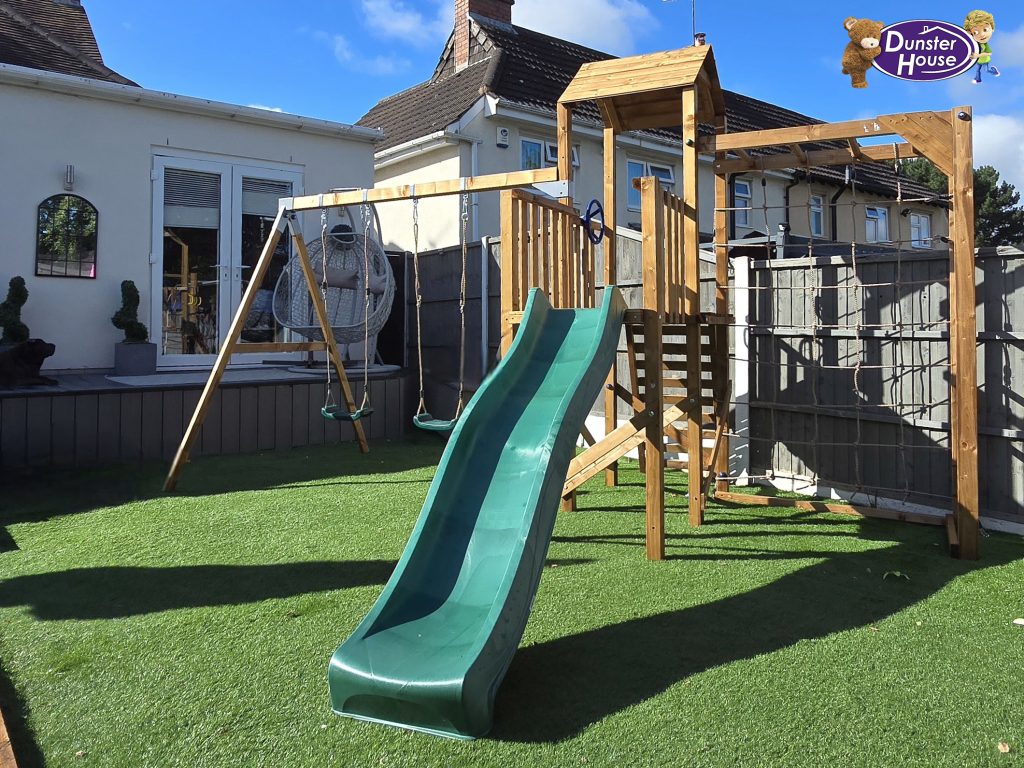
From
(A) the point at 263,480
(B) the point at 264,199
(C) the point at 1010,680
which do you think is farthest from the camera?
(B) the point at 264,199

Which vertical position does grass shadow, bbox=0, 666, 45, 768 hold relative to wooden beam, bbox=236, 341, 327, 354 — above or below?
below

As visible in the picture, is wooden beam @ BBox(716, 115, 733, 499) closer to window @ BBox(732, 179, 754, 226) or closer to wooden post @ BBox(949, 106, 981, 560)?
wooden post @ BBox(949, 106, 981, 560)

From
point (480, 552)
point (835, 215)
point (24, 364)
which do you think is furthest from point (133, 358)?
point (835, 215)

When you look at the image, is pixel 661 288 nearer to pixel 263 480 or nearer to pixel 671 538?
pixel 671 538

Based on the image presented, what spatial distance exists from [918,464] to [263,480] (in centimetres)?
502

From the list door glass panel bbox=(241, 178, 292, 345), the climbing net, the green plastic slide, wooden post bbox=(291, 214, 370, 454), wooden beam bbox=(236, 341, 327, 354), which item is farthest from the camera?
door glass panel bbox=(241, 178, 292, 345)

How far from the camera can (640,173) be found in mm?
14312

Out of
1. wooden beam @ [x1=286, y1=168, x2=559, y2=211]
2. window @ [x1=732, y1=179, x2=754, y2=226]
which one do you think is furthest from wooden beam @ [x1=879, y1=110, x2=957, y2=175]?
window @ [x1=732, y1=179, x2=754, y2=226]

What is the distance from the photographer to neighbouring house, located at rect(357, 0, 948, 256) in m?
12.4

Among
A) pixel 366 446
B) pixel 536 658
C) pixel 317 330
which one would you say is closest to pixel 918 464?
pixel 536 658

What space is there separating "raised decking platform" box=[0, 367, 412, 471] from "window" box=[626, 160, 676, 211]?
7290 mm

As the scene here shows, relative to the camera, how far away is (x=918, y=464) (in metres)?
5.39

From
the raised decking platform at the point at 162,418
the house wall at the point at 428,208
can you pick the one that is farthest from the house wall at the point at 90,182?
the house wall at the point at 428,208

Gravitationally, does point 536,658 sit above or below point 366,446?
below
